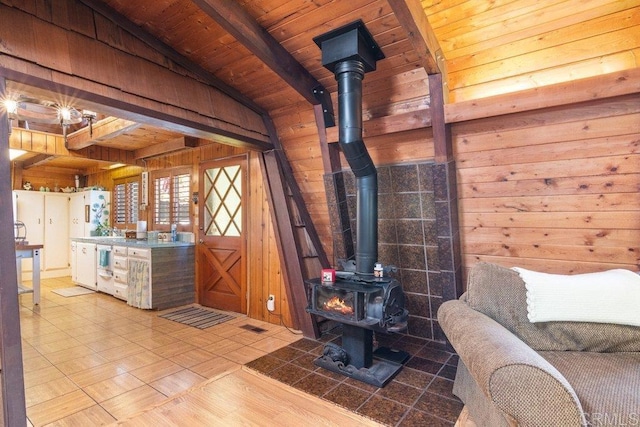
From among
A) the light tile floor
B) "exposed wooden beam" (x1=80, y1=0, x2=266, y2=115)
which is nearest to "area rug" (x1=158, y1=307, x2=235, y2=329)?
the light tile floor

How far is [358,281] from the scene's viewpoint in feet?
8.11

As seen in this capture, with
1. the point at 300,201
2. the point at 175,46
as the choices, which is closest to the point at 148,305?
the point at 300,201

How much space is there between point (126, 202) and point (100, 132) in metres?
2.34

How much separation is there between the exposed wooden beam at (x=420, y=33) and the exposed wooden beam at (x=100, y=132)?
291cm

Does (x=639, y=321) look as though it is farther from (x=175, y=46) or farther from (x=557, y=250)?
(x=175, y=46)

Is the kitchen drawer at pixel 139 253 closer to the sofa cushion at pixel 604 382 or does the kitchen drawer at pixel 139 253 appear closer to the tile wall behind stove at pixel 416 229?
the tile wall behind stove at pixel 416 229

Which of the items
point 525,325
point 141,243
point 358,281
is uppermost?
point 141,243

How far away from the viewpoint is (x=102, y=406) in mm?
2045

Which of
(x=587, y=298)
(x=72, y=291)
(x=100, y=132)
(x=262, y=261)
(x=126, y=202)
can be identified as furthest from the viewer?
(x=126, y=202)

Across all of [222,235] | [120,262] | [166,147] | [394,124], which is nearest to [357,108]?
[394,124]

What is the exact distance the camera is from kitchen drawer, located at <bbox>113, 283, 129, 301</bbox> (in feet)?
14.9

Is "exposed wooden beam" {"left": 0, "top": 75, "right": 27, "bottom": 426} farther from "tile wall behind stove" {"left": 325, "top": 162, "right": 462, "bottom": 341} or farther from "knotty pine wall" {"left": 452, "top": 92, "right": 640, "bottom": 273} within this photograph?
"knotty pine wall" {"left": 452, "top": 92, "right": 640, "bottom": 273}

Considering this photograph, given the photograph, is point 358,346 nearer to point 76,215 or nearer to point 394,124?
point 394,124

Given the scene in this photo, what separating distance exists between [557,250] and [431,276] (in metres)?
0.90
